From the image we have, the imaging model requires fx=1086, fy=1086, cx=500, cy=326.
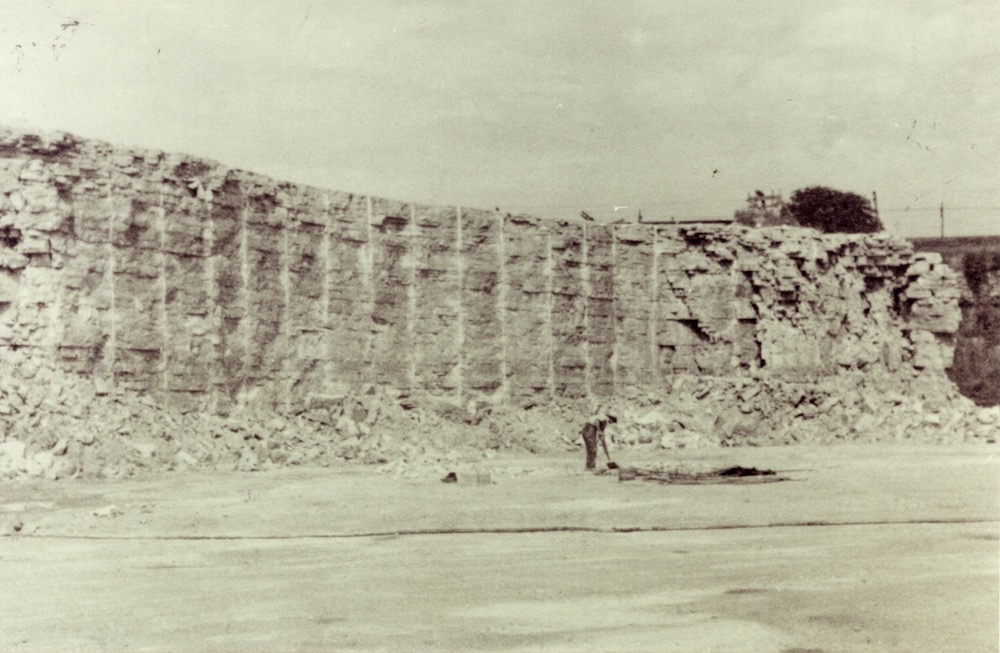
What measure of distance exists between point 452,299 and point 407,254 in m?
1.62

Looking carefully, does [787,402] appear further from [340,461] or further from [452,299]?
[340,461]

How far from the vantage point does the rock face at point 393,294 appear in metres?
20.4

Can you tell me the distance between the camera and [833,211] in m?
56.6

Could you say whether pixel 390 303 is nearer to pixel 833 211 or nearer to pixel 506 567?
pixel 506 567

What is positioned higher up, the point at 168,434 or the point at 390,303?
the point at 390,303

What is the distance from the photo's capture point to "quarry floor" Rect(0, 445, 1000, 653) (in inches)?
289

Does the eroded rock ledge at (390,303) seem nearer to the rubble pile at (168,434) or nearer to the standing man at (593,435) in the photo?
the rubble pile at (168,434)

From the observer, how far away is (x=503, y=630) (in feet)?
24.3

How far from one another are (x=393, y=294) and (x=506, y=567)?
16663 mm

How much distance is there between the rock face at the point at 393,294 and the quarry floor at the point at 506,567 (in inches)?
202

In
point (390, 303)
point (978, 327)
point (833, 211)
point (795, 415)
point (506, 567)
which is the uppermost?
point (833, 211)

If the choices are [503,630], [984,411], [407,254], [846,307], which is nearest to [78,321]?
[407,254]

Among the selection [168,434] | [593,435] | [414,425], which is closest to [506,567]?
[593,435]

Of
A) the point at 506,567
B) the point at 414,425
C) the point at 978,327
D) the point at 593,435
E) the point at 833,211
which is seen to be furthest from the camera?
the point at 833,211
